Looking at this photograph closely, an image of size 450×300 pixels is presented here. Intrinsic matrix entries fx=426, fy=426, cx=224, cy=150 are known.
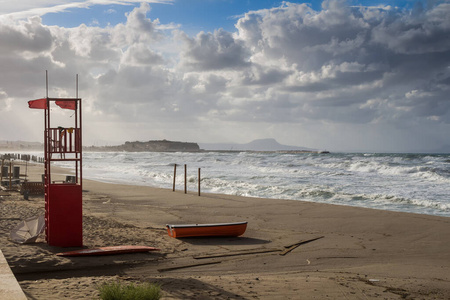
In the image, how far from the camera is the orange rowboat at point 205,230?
1160 centimetres

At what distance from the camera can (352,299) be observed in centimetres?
675

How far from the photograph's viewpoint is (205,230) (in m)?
11.8

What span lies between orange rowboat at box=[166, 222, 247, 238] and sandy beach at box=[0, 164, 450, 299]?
0.68 ft

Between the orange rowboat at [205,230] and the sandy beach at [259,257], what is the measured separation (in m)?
0.21

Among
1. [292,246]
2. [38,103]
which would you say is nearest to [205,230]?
[292,246]

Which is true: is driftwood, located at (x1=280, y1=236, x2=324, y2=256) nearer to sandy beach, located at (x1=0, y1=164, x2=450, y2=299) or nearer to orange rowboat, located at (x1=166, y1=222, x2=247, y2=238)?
sandy beach, located at (x1=0, y1=164, x2=450, y2=299)

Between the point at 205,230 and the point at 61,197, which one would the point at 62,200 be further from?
the point at 205,230

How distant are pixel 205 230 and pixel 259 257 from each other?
2254mm

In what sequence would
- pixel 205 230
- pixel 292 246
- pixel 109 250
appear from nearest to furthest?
pixel 109 250, pixel 292 246, pixel 205 230

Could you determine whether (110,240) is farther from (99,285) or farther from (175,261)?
(99,285)

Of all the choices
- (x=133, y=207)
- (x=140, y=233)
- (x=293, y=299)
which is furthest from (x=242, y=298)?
(x=133, y=207)

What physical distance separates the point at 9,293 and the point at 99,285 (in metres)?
1.61

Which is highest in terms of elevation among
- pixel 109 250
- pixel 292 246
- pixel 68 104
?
pixel 68 104

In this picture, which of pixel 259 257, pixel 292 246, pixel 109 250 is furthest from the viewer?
pixel 292 246
